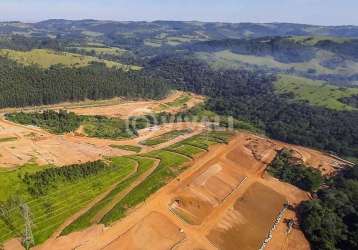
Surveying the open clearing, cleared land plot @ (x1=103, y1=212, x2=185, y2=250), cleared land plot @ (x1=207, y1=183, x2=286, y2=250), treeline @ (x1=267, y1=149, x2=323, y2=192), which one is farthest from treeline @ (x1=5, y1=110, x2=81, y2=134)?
treeline @ (x1=267, y1=149, x2=323, y2=192)

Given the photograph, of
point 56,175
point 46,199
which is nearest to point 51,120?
point 56,175

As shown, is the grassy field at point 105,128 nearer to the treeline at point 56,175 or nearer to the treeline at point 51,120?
the treeline at point 51,120

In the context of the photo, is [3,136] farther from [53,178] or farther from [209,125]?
[209,125]

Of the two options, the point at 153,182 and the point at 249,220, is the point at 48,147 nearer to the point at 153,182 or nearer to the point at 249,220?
the point at 153,182

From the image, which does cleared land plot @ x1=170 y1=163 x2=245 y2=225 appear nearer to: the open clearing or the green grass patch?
the open clearing

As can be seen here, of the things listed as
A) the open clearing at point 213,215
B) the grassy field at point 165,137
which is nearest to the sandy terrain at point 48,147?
the grassy field at point 165,137

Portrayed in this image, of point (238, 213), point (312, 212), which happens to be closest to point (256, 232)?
point (238, 213)

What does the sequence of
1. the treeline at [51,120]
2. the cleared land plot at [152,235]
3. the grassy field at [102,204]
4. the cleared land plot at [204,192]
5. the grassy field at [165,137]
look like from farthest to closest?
the grassy field at [165,137]
the treeline at [51,120]
the cleared land plot at [204,192]
the grassy field at [102,204]
the cleared land plot at [152,235]
